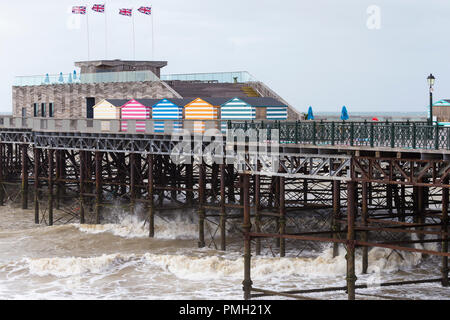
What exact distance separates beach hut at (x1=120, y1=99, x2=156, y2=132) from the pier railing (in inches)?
2.4

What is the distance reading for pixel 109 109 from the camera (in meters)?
44.8

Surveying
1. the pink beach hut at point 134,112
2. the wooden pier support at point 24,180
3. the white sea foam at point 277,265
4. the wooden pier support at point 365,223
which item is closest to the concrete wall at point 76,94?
the wooden pier support at point 24,180

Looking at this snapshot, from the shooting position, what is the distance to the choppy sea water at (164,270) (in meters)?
30.7

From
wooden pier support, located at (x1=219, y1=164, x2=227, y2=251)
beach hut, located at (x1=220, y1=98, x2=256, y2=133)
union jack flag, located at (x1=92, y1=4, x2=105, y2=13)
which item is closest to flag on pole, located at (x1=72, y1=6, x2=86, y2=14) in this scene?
union jack flag, located at (x1=92, y1=4, x2=105, y2=13)

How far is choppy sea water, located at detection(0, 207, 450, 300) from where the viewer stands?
101 feet

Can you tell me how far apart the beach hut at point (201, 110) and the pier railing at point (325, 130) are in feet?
0.26

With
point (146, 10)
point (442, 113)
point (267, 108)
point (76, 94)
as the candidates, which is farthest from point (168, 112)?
point (146, 10)

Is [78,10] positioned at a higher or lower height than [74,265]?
higher

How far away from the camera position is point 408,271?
33.8 m

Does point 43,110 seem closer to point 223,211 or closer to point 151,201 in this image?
point 151,201

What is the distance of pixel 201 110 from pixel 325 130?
10.5 m

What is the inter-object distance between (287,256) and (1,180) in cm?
2430

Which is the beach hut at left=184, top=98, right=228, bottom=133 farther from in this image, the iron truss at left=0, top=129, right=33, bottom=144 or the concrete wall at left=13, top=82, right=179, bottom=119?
the iron truss at left=0, top=129, right=33, bottom=144

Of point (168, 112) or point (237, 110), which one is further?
point (168, 112)
